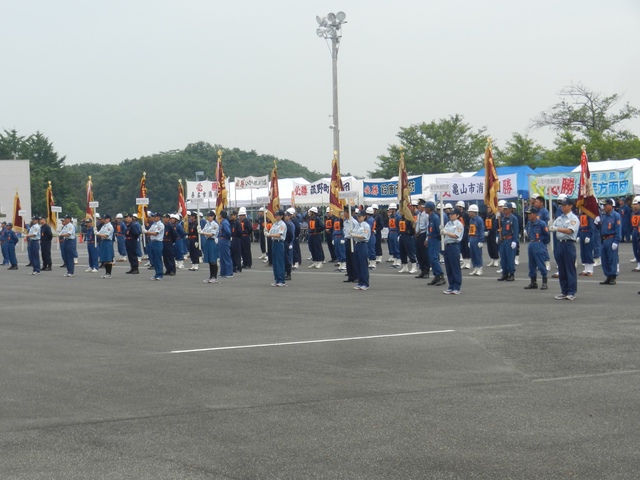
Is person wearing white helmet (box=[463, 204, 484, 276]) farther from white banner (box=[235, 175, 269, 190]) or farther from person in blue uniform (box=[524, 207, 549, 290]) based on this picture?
white banner (box=[235, 175, 269, 190])

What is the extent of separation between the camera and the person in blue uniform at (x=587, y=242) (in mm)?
23766

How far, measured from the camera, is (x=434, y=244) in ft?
74.1

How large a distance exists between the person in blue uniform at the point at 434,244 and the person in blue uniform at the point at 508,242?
1.49 meters

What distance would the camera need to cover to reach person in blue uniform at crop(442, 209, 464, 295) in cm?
1952

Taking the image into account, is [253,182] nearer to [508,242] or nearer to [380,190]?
[380,190]

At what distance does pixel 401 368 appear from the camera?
10148mm

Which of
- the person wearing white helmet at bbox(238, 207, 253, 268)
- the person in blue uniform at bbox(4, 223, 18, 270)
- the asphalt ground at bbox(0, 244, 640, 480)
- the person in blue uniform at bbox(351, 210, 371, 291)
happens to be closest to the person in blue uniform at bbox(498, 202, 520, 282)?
the person in blue uniform at bbox(351, 210, 371, 291)

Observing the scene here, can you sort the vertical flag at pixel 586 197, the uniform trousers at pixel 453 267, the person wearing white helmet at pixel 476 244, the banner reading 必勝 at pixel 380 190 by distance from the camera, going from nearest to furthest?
the uniform trousers at pixel 453 267, the vertical flag at pixel 586 197, the person wearing white helmet at pixel 476 244, the banner reading 必勝 at pixel 380 190

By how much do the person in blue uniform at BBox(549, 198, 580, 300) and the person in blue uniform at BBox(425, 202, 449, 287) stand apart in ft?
14.0

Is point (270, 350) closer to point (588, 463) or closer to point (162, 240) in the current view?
point (588, 463)

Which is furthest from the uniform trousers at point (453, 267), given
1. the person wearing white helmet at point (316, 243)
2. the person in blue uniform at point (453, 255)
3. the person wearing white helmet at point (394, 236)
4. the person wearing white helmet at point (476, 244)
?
the person wearing white helmet at point (316, 243)

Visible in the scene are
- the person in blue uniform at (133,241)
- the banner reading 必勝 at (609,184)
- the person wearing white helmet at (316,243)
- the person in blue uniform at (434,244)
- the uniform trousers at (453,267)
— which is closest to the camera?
the uniform trousers at (453,267)

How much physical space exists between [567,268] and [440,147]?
63.7 meters

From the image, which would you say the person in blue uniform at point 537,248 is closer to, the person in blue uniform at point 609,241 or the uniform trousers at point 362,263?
the person in blue uniform at point 609,241
